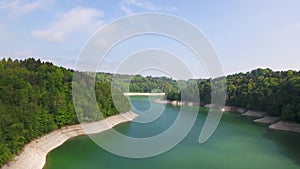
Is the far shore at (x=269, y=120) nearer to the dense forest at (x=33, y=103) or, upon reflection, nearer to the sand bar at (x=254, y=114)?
the sand bar at (x=254, y=114)

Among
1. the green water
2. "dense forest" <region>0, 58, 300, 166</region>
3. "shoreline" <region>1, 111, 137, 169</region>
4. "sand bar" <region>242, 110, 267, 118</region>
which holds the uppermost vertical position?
"dense forest" <region>0, 58, 300, 166</region>

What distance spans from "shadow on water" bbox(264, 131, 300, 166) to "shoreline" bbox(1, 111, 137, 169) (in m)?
15.3

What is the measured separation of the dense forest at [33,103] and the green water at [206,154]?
2068mm

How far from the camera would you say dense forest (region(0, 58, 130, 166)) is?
16.2 meters

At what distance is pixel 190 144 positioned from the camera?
22375 mm

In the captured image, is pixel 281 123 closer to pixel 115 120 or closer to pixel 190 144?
pixel 190 144

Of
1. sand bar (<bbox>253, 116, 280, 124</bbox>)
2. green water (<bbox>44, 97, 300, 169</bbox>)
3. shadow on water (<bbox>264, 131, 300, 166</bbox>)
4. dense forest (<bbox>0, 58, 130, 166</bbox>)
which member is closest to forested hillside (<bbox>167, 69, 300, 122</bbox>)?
sand bar (<bbox>253, 116, 280, 124</bbox>)

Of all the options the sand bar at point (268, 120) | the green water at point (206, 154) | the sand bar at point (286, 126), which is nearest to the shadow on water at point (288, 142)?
the green water at point (206, 154)

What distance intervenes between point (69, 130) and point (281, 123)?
21.0m

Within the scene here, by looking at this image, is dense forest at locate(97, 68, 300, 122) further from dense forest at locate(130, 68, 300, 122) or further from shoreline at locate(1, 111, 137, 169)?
shoreline at locate(1, 111, 137, 169)

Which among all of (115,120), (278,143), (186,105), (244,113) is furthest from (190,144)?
(186,105)

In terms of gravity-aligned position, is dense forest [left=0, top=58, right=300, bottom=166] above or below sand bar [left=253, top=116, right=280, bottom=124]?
above

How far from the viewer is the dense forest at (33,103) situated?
637 inches

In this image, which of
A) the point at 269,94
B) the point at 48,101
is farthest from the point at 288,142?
the point at 48,101
